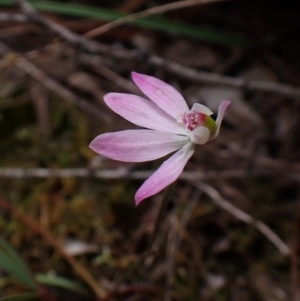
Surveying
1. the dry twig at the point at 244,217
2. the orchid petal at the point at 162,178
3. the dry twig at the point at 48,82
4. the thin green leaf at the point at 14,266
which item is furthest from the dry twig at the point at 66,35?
the orchid petal at the point at 162,178

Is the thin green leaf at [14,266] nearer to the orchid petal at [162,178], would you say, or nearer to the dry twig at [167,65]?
the orchid petal at [162,178]

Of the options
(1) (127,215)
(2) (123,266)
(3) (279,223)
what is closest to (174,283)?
(2) (123,266)

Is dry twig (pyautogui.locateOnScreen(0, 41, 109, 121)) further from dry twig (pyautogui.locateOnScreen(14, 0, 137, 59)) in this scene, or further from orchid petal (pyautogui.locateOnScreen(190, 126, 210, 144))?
orchid petal (pyautogui.locateOnScreen(190, 126, 210, 144))

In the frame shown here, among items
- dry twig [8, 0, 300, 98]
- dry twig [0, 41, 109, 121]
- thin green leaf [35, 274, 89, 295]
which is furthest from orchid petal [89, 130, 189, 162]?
dry twig [0, 41, 109, 121]

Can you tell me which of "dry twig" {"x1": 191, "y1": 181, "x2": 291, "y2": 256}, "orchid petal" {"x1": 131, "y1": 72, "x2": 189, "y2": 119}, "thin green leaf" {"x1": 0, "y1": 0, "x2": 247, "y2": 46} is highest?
"orchid petal" {"x1": 131, "y1": 72, "x2": 189, "y2": 119}

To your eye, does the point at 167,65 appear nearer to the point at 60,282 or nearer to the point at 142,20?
the point at 142,20

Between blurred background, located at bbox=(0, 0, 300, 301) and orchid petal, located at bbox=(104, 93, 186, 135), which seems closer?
orchid petal, located at bbox=(104, 93, 186, 135)

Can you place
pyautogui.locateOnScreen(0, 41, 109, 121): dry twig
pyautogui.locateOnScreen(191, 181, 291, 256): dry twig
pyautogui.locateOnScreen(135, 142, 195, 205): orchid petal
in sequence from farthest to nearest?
pyautogui.locateOnScreen(0, 41, 109, 121): dry twig < pyautogui.locateOnScreen(191, 181, 291, 256): dry twig < pyautogui.locateOnScreen(135, 142, 195, 205): orchid petal
